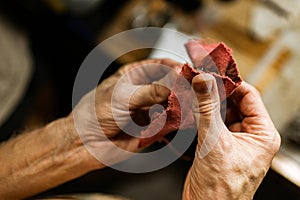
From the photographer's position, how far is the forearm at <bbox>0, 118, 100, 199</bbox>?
94 cm

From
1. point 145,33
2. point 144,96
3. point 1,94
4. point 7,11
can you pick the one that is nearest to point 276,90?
point 145,33

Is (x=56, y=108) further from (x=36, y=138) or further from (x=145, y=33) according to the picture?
(x=36, y=138)

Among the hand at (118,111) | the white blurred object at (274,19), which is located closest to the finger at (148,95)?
the hand at (118,111)

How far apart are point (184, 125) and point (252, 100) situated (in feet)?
0.44

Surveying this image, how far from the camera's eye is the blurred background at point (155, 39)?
142 centimetres

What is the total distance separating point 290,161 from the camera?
3.18ft

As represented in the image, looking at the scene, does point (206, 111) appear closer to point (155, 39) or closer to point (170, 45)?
point (170, 45)

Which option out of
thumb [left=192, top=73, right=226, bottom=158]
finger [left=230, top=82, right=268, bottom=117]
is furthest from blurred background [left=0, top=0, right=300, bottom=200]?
thumb [left=192, top=73, right=226, bottom=158]

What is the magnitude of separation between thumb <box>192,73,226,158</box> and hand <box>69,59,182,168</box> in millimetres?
117

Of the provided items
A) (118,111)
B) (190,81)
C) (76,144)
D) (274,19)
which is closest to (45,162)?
(76,144)

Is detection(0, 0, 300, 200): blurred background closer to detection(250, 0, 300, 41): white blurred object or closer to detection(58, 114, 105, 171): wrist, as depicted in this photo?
detection(250, 0, 300, 41): white blurred object

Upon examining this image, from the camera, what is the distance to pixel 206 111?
0.70 m

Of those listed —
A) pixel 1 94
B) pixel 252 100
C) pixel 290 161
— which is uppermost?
pixel 252 100

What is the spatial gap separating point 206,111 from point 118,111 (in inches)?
8.6
